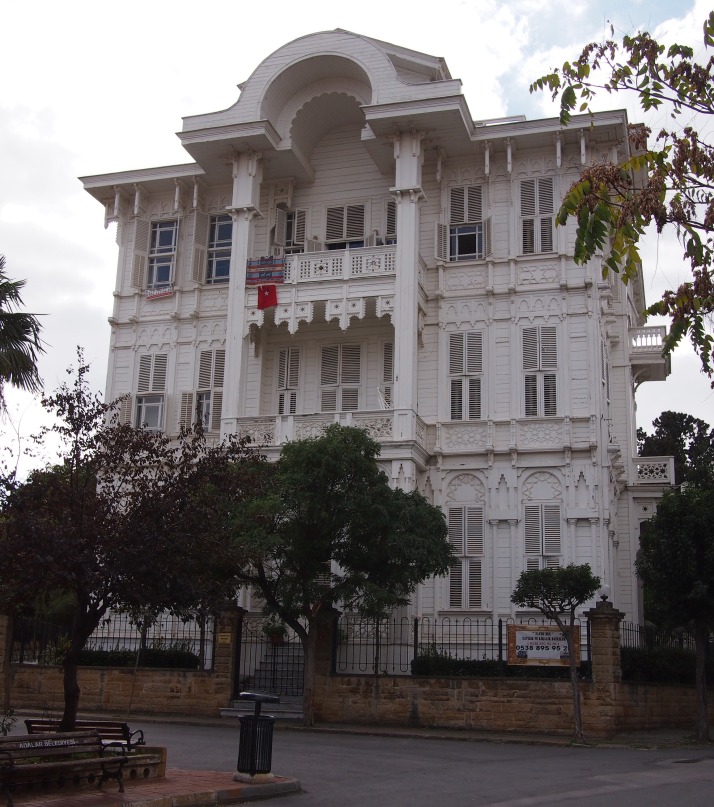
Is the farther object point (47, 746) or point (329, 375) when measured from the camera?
point (329, 375)

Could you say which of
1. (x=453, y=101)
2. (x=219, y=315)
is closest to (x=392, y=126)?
(x=453, y=101)

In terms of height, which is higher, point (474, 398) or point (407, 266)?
point (407, 266)

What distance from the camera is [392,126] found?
28656mm

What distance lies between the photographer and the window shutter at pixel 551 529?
26484 mm

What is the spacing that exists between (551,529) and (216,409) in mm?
10463

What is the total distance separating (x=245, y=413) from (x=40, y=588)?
17274 millimetres

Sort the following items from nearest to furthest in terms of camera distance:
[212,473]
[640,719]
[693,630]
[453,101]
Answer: [212,473], [640,719], [693,630], [453,101]

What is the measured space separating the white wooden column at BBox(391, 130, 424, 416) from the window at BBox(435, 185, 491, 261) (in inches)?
69.1

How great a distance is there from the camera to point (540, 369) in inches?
1096

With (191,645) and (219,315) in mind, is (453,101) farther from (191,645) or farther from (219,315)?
(191,645)

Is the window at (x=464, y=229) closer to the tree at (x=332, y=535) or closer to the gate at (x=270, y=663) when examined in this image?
the tree at (x=332, y=535)

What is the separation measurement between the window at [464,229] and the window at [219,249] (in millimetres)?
6802

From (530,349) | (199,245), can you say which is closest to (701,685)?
(530,349)

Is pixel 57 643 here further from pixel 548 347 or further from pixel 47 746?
pixel 548 347
